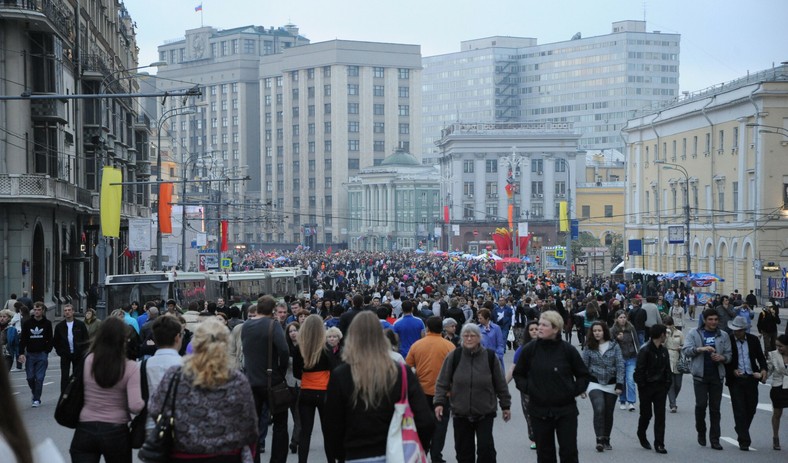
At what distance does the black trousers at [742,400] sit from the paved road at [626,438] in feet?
0.65

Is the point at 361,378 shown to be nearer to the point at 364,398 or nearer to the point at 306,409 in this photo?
the point at 364,398

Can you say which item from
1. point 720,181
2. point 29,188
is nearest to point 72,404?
point 29,188

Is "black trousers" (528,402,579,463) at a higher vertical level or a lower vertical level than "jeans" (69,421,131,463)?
lower

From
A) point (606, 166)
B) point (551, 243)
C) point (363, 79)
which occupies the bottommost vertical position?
point (551, 243)

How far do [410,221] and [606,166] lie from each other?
97.2 ft

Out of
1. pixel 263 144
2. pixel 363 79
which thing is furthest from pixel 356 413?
pixel 263 144

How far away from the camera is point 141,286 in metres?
34.0

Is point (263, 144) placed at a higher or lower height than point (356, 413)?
higher

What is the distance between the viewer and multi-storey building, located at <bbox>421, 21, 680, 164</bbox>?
17462 centimetres

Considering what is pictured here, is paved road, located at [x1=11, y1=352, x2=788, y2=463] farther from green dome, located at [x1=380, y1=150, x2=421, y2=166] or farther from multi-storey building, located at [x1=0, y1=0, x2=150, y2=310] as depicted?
green dome, located at [x1=380, y1=150, x2=421, y2=166]

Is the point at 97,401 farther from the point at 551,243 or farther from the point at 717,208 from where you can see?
the point at 551,243

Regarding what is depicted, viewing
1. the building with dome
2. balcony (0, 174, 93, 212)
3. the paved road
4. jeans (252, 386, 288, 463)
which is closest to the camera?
jeans (252, 386, 288, 463)

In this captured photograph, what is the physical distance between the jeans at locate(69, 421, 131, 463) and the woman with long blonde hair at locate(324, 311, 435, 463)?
5.13 ft

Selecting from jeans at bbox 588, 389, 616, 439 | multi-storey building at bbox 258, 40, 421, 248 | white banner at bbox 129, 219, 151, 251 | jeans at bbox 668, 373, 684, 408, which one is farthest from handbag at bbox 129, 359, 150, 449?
multi-storey building at bbox 258, 40, 421, 248
